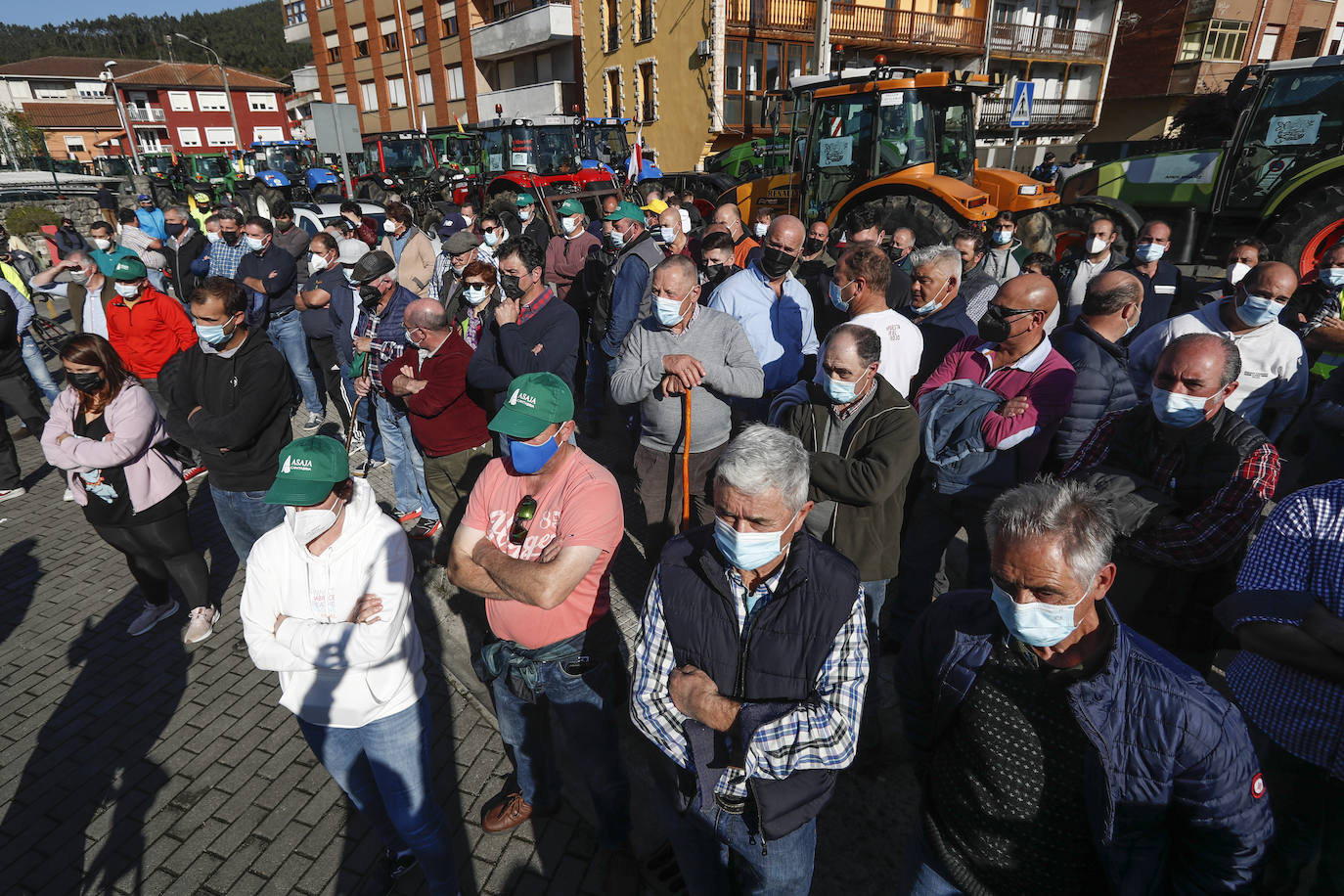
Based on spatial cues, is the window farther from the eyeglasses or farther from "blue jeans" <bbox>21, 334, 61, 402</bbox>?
the eyeglasses

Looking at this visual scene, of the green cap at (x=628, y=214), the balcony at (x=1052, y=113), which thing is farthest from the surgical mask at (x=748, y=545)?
the balcony at (x=1052, y=113)

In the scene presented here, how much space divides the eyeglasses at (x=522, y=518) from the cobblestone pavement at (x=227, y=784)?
4.70 ft

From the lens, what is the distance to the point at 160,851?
296 cm

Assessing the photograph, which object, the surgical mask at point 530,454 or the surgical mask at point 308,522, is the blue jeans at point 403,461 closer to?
the surgical mask at point 308,522

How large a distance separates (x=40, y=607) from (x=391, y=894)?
3690mm

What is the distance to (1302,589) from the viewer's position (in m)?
1.92

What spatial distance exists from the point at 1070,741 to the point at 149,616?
16.5 ft

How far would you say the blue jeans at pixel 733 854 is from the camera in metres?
2.05

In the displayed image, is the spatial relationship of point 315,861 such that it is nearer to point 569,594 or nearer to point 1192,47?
point 569,594

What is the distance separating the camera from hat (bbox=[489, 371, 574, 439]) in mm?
2361

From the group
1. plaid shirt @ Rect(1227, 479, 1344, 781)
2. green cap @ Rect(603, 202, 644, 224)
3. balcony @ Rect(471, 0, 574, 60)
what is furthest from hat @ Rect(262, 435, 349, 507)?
balcony @ Rect(471, 0, 574, 60)

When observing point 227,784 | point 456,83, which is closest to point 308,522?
point 227,784

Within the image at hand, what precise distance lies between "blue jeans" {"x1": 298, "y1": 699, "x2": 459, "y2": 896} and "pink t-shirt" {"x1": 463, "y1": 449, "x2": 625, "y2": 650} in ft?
1.56

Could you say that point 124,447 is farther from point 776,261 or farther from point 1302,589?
point 1302,589
